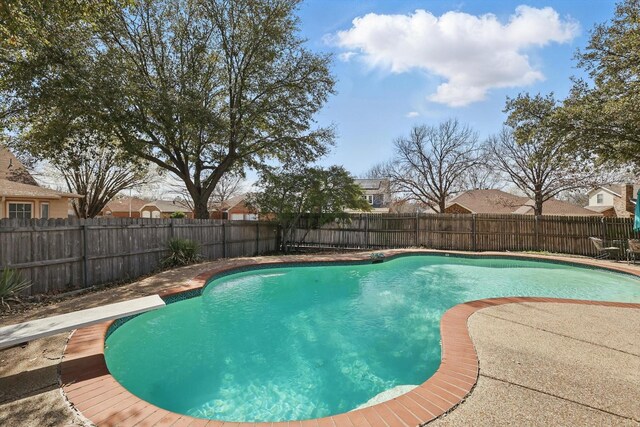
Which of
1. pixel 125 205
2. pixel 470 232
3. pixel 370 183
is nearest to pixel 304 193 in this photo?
pixel 470 232

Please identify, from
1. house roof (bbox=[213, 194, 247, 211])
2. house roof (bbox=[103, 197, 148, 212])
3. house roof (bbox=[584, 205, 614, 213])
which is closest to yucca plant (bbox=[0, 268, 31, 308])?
house roof (bbox=[213, 194, 247, 211])

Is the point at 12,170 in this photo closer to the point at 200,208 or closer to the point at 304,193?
the point at 200,208

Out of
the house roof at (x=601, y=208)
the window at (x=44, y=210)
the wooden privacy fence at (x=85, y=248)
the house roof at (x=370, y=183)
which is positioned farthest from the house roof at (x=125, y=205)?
the house roof at (x=601, y=208)

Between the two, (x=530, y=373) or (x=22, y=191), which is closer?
(x=530, y=373)

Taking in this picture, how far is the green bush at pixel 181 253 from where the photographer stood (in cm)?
910

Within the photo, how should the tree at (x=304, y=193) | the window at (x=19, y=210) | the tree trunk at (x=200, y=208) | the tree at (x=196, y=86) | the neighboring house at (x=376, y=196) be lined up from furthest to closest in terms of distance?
the neighboring house at (x=376, y=196) → the tree trunk at (x=200, y=208) → the window at (x=19, y=210) → the tree at (x=304, y=193) → the tree at (x=196, y=86)

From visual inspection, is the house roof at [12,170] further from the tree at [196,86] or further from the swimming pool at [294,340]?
the swimming pool at [294,340]

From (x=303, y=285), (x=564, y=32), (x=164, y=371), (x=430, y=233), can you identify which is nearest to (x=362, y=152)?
(x=430, y=233)

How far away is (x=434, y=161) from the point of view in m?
25.1

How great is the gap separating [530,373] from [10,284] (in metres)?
7.77

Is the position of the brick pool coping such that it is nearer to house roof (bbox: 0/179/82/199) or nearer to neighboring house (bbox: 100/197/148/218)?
house roof (bbox: 0/179/82/199)

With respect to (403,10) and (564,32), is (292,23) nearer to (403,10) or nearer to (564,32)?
(403,10)

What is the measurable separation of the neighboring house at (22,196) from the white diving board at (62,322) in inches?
517

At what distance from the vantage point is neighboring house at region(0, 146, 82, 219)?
→ 13.3 m
